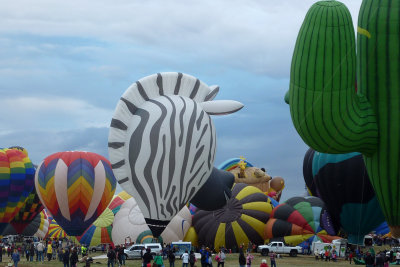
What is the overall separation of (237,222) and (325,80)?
57.5 feet

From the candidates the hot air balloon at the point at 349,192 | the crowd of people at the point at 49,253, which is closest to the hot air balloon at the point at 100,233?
the crowd of people at the point at 49,253

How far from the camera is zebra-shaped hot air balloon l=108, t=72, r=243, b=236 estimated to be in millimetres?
28125

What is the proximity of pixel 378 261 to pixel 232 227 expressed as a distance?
13591 millimetres

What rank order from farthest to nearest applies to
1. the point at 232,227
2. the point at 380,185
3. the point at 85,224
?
the point at 85,224 < the point at 232,227 < the point at 380,185

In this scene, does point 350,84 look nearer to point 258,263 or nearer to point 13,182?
point 258,263

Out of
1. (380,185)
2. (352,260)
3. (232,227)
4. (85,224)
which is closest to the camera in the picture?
(380,185)

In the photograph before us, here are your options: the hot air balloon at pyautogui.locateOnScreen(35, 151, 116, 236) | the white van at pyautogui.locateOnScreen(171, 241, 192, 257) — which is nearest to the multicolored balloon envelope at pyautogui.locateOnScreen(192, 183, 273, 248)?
the white van at pyautogui.locateOnScreen(171, 241, 192, 257)

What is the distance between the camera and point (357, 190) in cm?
2852

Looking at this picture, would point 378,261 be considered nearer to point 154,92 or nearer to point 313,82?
point 313,82

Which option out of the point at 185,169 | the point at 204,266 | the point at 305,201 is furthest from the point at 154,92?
the point at 305,201

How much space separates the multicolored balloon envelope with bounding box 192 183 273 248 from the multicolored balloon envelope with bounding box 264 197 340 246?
579 mm

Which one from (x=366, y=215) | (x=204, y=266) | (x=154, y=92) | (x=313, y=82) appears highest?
(x=154, y=92)

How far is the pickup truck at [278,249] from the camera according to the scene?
110 ft

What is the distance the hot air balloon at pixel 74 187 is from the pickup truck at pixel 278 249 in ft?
28.8
